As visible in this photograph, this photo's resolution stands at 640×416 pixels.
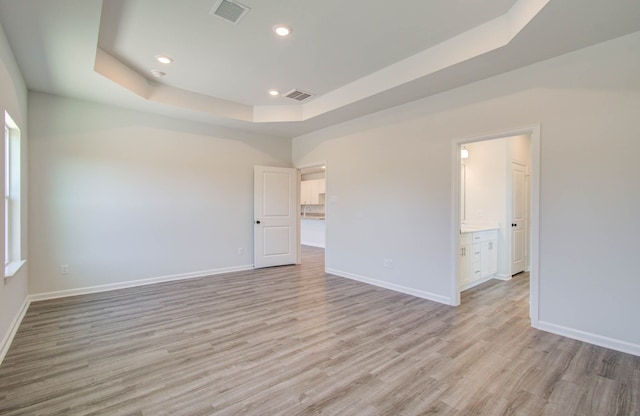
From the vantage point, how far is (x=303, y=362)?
8.13ft

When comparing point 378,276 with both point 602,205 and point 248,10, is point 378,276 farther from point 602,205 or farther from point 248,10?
point 248,10

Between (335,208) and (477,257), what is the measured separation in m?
2.46

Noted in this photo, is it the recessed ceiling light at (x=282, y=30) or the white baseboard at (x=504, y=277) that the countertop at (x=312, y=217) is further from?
the recessed ceiling light at (x=282, y=30)

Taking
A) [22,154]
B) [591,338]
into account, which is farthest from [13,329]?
[591,338]

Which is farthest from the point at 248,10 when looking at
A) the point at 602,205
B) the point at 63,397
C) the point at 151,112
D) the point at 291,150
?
the point at 291,150

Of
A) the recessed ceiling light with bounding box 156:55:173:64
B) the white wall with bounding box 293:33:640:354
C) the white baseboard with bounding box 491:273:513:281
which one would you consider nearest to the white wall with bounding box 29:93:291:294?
the recessed ceiling light with bounding box 156:55:173:64

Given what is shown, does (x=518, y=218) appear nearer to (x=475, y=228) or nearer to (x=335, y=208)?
(x=475, y=228)

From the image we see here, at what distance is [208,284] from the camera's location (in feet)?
15.9

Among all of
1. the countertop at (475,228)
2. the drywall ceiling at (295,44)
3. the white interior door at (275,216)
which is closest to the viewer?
the drywall ceiling at (295,44)

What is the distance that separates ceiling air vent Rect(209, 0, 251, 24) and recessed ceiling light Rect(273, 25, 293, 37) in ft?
1.09

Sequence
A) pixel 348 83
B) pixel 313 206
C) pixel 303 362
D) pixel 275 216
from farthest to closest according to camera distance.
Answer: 1. pixel 313 206
2. pixel 275 216
3. pixel 348 83
4. pixel 303 362

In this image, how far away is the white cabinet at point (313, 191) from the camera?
950cm

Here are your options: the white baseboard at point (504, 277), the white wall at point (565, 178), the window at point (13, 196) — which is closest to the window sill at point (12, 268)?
the window at point (13, 196)

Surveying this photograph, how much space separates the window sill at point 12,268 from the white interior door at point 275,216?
3360mm
